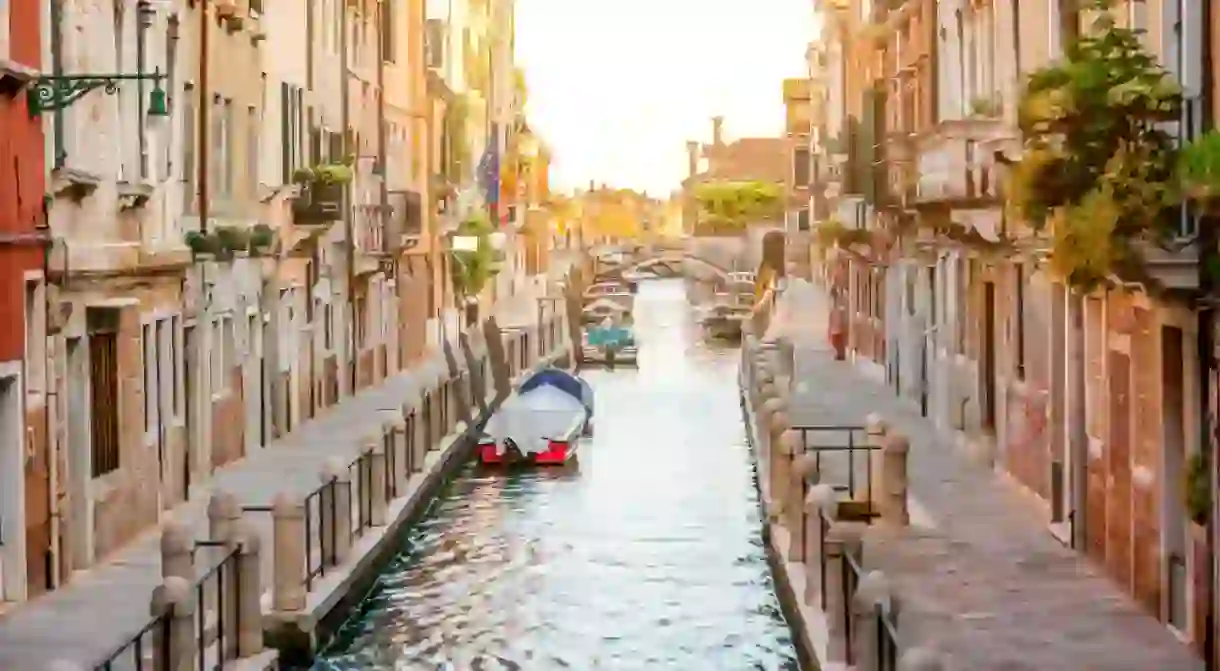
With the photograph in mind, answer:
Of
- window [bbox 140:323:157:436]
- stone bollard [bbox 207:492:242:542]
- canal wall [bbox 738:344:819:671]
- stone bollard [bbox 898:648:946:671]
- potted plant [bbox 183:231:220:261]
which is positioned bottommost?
canal wall [bbox 738:344:819:671]

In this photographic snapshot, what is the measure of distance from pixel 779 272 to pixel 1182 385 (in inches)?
3165

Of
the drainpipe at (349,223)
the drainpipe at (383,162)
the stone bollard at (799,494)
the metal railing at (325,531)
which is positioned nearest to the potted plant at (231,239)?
the metal railing at (325,531)

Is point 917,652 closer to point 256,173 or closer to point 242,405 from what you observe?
point 242,405

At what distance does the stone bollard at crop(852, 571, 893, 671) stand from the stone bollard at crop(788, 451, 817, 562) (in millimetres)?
6068

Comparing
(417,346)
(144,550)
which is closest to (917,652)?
(144,550)

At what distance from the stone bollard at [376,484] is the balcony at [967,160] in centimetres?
691

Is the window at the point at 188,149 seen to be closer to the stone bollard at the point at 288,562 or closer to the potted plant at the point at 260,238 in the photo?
the potted plant at the point at 260,238

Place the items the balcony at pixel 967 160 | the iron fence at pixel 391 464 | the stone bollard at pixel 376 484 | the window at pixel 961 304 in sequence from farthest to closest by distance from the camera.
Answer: the window at pixel 961 304, the iron fence at pixel 391 464, the balcony at pixel 967 160, the stone bollard at pixel 376 484

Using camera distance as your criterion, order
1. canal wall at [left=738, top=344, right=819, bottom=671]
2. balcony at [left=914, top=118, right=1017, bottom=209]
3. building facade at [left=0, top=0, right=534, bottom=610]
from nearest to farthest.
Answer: canal wall at [left=738, top=344, right=819, bottom=671], building facade at [left=0, top=0, right=534, bottom=610], balcony at [left=914, top=118, right=1017, bottom=209]

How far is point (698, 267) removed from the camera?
342 feet

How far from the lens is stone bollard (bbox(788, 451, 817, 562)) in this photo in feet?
62.1

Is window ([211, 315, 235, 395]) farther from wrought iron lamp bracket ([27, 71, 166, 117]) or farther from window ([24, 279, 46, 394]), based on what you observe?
wrought iron lamp bracket ([27, 71, 166, 117])

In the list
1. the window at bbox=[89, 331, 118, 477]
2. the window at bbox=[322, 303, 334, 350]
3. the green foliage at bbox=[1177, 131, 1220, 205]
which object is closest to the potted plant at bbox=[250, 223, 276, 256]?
the window at bbox=[89, 331, 118, 477]

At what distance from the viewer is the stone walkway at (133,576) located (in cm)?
1441
